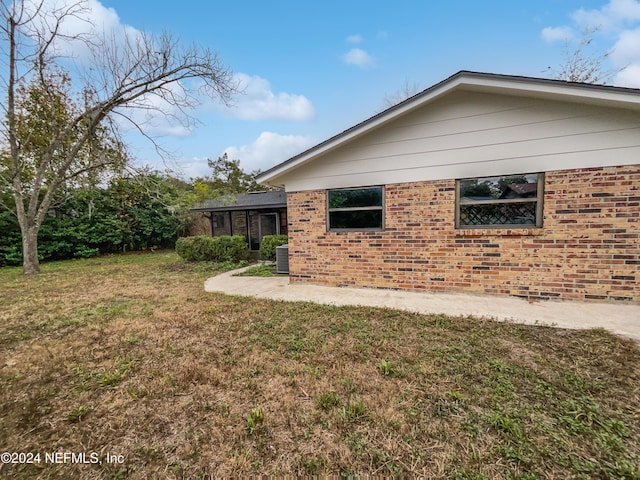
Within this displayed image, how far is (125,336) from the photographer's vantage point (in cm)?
376

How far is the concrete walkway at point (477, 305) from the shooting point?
12.2 ft

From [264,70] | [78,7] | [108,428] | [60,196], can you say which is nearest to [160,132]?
[78,7]

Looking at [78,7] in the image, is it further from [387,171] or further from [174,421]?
[174,421]

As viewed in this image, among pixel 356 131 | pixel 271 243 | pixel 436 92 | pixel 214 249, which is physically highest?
pixel 436 92

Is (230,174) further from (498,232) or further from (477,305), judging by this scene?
(477,305)

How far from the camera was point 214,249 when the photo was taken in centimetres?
1073

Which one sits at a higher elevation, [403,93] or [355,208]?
[403,93]

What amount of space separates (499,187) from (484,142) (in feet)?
2.70

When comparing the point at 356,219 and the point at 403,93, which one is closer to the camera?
the point at 356,219

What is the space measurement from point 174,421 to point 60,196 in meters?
15.7

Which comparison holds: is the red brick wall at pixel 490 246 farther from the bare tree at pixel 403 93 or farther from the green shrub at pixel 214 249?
the bare tree at pixel 403 93

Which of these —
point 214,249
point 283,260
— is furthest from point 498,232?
point 214,249

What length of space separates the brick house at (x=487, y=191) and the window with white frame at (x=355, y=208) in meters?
0.02

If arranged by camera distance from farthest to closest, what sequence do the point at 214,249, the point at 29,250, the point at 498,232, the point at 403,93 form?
the point at 403,93
the point at 214,249
the point at 29,250
the point at 498,232
